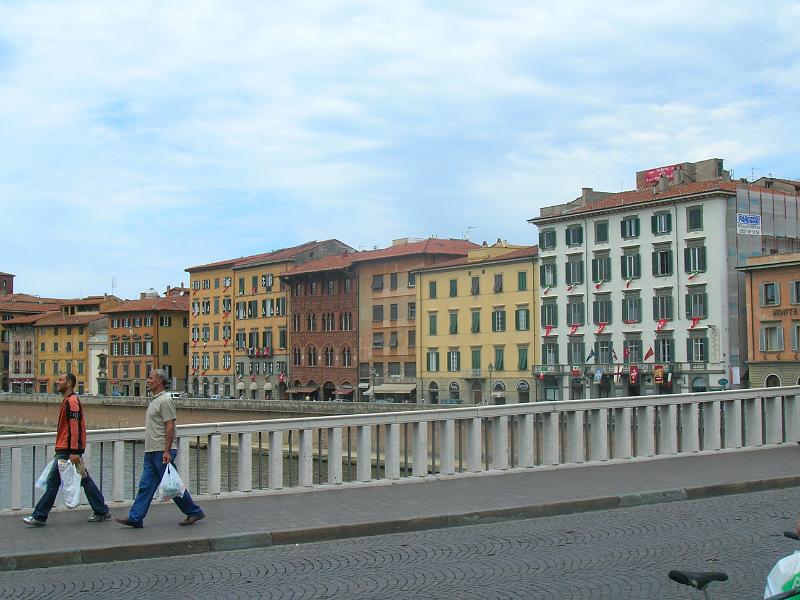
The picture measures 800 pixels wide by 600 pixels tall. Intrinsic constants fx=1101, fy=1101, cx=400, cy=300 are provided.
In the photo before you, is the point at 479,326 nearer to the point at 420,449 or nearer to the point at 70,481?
the point at 420,449

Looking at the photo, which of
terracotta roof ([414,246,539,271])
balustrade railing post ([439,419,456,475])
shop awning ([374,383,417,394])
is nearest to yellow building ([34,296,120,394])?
shop awning ([374,383,417,394])

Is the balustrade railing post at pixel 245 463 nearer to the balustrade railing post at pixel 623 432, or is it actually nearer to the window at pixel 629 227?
the balustrade railing post at pixel 623 432

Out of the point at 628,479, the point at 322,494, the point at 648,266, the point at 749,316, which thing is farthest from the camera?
the point at 648,266

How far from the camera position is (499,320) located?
3285 inches

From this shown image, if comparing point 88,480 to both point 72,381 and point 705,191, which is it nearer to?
point 72,381

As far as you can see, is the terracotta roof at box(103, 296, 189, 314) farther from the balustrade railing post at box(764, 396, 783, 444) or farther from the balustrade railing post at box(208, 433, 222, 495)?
the balustrade railing post at box(208, 433, 222, 495)

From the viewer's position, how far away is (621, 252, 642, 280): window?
7325 cm

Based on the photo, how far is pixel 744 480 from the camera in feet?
49.9

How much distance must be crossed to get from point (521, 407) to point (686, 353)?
55.5 metres

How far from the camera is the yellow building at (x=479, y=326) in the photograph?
81.7 m

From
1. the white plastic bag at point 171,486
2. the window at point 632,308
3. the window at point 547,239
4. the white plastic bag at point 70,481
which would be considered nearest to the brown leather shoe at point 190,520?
the white plastic bag at point 171,486

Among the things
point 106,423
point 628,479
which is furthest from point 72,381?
point 106,423

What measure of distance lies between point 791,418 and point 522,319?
61.0 meters

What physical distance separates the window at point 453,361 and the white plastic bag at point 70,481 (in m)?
75.1
